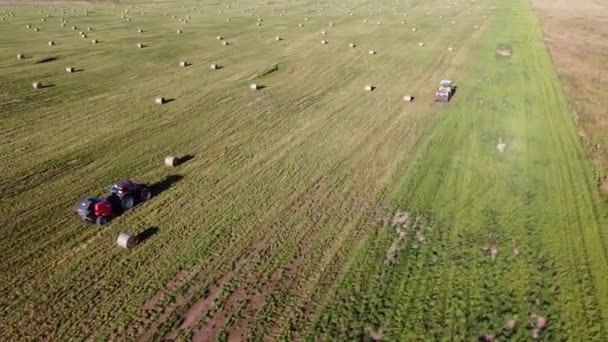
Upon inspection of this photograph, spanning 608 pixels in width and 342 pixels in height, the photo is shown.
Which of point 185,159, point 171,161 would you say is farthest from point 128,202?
point 185,159

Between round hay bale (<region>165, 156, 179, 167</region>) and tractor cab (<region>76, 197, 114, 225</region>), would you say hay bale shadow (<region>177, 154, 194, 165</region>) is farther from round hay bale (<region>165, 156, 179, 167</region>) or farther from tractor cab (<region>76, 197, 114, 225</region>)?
tractor cab (<region>76, 197, 114, 225</region>)

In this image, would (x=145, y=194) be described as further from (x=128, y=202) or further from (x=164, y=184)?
(x=164, y=184)

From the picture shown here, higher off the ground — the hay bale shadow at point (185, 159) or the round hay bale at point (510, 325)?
the hay bale shadow at point (185, 159)

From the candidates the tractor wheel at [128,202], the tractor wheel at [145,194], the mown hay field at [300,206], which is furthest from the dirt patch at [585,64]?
the tractor wheel at [128,202]

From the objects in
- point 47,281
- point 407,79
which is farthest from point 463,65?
point 47,281

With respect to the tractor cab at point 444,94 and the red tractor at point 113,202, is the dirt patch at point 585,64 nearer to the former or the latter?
the tractor cab at point 444,94

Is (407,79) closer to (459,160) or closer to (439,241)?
(459,160)
